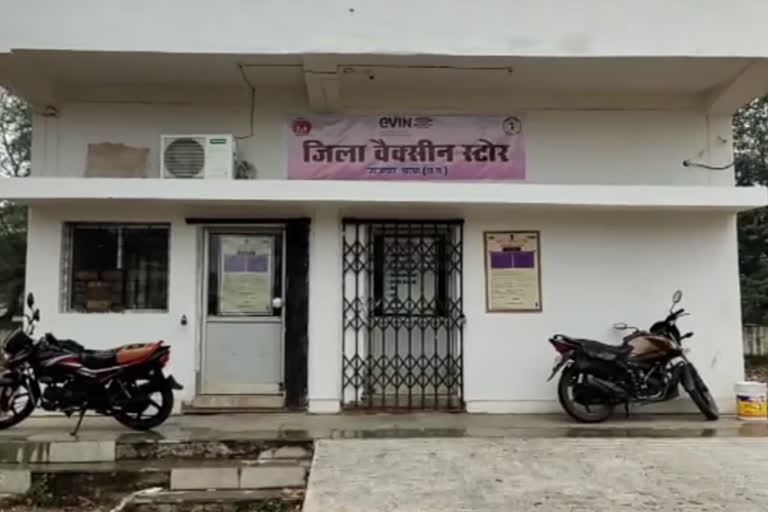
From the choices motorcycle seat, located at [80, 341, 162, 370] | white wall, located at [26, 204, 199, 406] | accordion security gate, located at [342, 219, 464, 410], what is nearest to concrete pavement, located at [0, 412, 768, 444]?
accordion security gate, located at [342, 219, 464, 410]

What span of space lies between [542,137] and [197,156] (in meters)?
3.33

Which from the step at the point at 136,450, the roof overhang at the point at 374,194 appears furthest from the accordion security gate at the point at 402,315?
the step at the point at 136,450

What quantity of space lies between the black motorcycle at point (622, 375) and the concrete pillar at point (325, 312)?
204 cm

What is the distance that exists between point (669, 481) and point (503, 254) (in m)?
2.80

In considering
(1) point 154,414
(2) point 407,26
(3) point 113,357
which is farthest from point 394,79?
(1) point 154,414

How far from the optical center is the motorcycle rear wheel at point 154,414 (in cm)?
557

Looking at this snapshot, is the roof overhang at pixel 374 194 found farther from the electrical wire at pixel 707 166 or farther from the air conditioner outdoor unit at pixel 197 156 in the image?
the electrical wire at pixel 707 166

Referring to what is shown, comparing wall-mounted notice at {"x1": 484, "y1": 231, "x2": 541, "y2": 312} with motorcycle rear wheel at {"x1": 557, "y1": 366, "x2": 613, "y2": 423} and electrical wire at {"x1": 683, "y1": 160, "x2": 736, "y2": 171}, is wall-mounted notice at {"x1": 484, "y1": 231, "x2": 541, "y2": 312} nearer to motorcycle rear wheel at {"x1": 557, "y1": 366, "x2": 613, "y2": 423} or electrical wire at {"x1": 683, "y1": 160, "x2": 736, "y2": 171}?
motorcycle rear wheel at {"x1": 557, "y1": 366, "x2": 613, "y2": 423}

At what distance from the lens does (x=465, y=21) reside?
5.93m

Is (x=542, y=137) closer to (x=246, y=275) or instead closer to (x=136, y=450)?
(x=246, y=275)

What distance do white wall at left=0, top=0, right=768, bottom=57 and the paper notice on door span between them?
1.84 m

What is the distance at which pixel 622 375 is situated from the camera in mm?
5988

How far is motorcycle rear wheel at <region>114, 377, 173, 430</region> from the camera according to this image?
557 centimetres

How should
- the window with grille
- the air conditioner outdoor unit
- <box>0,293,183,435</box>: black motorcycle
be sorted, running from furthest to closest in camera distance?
the window with grille < the air conditioner outdoor unit < <box>0,293,183,435</box>: black motorcycle
